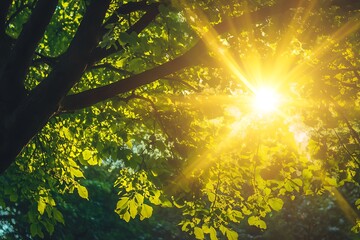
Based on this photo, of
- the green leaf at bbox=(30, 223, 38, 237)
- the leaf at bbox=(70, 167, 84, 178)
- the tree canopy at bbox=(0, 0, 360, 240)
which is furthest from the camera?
the leaf at bbox=(70, 167, 84, 178)

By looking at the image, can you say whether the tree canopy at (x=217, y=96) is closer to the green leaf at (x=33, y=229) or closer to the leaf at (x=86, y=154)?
the green leaf at (x=33, y=229)

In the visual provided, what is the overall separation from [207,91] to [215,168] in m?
1.31

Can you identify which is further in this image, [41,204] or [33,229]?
[41,204]

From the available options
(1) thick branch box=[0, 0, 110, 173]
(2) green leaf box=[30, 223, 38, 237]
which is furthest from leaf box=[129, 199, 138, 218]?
(2) green leaf box=[30, 223, 38, 237]

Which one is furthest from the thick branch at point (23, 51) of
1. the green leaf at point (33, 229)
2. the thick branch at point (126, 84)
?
the green leaf at point (33, 229)

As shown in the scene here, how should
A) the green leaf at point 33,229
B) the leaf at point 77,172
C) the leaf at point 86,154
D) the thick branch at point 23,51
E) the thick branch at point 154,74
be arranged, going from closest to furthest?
the thick branch at point 23,51, the thick branch at point 154,74, the green leaf at point 33,229, the leaf at point 77,172, the leaf at point 86,154

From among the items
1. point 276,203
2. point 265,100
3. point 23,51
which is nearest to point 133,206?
point 276,203

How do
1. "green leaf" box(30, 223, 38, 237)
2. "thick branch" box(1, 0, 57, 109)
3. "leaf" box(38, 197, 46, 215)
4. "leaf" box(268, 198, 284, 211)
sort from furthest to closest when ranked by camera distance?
"leaf" box(38, 197, 46, 215) < "green leaf" box(30, 223, 38, 237) < "leaf" box(268, 198, 284, 211) < "thick branch" box(1, 0, 57, 109)

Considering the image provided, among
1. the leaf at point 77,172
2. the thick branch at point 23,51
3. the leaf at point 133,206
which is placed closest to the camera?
the thick branch at point 23,51

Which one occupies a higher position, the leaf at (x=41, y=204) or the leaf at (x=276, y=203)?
the leaf at (x=276, y=203)

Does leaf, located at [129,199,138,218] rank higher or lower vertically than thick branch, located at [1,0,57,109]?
lower

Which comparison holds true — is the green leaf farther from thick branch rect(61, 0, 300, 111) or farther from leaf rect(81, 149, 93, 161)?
thick branch rect(61, 0, 300, 111)

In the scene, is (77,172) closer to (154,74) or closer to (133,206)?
(133,206)

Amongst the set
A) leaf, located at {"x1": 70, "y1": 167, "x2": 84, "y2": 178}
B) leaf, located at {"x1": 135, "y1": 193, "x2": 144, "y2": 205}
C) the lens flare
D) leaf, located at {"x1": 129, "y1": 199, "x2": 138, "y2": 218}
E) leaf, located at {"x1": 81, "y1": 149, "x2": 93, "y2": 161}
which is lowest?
leaf, located at {"x1": 129, "y1": 199, "x2": 138, "y2": 218}
